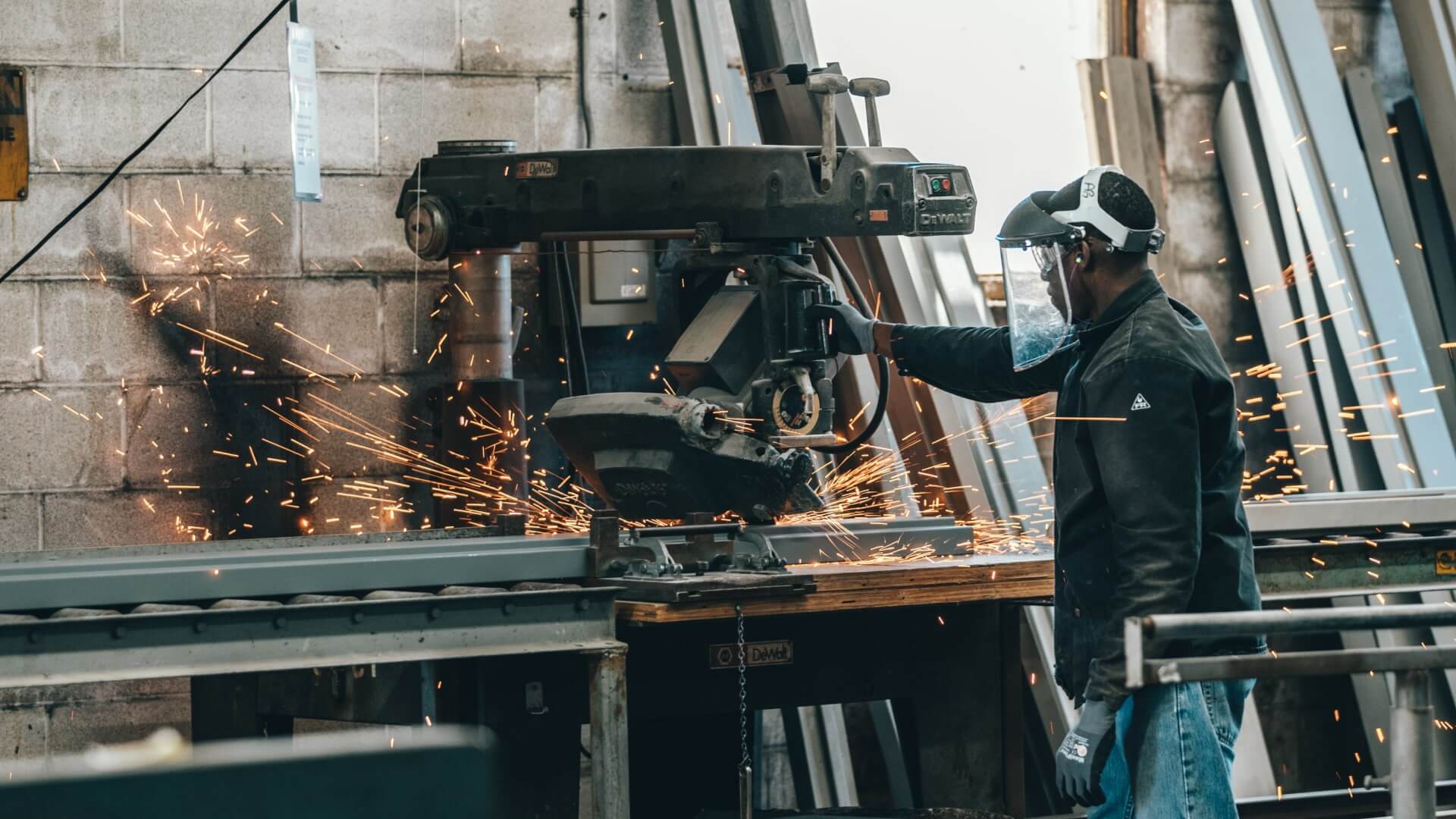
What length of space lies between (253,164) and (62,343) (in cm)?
65

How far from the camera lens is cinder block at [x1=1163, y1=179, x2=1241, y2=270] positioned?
531 centimetres

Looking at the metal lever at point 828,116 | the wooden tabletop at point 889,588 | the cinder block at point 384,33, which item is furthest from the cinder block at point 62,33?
the wooden tabletop at point 889,588

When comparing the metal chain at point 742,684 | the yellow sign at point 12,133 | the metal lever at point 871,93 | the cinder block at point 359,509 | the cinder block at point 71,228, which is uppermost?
the yellow sign at point 12,133

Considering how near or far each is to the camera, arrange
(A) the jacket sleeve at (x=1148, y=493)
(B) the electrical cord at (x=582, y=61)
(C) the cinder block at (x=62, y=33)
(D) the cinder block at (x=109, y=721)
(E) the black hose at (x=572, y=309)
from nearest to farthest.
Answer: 1. (A) the jacket sleeve at (x=1148, y=493)
2. (C) the cinder block at (x=62, y=33)
3. (D) the cinder block at (x=109, y=721)
4. (E) the black hose at (x=572, y=309)
5. (B) the electrical cord at (x=582, y=61)

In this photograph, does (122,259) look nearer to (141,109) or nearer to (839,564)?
(141,109)

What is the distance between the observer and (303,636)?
2.74 metres

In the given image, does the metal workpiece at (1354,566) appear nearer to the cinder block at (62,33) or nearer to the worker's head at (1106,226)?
the worker's head at (1106,226)

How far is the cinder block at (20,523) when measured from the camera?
13.6 ft

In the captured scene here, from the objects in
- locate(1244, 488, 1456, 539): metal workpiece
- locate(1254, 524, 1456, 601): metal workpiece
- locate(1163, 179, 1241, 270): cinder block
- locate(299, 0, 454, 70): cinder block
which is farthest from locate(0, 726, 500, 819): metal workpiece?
locate(1163, 179, 1241, 270): cinder block

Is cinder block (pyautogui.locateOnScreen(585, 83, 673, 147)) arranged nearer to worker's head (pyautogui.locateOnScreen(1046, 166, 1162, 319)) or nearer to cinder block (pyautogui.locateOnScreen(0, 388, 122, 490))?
cinder block (pyautogui.locateOnScreen(0, 388, 122, 490))

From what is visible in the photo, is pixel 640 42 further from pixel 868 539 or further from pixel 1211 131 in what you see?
pixel 1211 131

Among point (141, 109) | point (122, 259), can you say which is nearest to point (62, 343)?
point (122, 259)

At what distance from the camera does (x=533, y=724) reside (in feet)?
10.1

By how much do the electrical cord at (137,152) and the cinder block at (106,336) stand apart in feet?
0.49
